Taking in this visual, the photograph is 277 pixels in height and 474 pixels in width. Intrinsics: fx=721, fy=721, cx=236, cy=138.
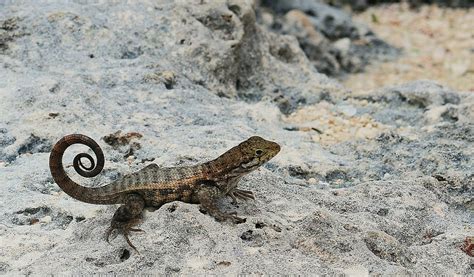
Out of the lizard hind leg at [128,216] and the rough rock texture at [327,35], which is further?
the rough rock texture at [327,35]

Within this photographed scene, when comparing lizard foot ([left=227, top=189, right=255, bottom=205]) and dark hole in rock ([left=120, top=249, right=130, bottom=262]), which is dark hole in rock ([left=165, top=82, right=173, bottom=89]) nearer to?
lizard foot ([left=227, top=189, right=255, bottom=205])

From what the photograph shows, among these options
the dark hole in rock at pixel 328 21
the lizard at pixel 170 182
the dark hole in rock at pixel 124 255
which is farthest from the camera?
the dark hole in rock at pixel 328 21

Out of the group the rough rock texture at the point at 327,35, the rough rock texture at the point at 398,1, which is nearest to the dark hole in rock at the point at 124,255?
the rough rock texture at the point at 327,35

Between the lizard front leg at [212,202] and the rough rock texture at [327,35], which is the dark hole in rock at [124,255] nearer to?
the lizard front leg at [212,202]

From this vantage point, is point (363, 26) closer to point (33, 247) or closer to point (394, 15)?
point (394, 15)

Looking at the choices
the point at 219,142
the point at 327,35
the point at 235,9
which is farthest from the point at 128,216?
the point at 327,35

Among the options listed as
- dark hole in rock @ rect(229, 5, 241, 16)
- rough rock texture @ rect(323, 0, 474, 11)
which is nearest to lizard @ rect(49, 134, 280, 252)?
dark hole in rock @ rect(229, 5, 241, 16)

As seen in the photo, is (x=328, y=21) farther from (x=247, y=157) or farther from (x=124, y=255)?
(x=124, y=255)
